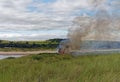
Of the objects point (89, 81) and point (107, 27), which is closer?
point (89, 81)

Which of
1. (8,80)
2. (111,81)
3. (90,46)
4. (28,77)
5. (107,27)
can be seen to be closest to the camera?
(111,81)

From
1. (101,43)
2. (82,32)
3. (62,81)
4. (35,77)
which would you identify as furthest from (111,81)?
(101,43)

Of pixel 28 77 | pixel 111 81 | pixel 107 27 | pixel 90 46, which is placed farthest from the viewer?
pixel 90 46

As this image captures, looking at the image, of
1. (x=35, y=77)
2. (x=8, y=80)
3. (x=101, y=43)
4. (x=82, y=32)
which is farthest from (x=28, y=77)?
(x=101, y=43)

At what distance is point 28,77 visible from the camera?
8234 millimetres

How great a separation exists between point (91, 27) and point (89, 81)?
22.6 m

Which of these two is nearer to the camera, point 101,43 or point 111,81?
point 111,81

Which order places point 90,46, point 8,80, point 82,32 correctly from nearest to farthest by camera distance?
point 8,80
point 82,32
point 90,46

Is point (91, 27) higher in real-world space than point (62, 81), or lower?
higher

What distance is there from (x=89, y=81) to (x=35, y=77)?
1797 millimetres

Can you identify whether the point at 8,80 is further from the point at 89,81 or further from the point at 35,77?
the point at 89,81

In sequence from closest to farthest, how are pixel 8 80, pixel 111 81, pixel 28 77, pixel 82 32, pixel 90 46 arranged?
1. pixel 111 81
2. pixel 8 80
3. pixel 28 77
4. pixel 82 32
5. pixel 90 46

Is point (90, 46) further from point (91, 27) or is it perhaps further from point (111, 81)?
point (111, 81)

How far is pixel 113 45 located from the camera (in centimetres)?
3481
